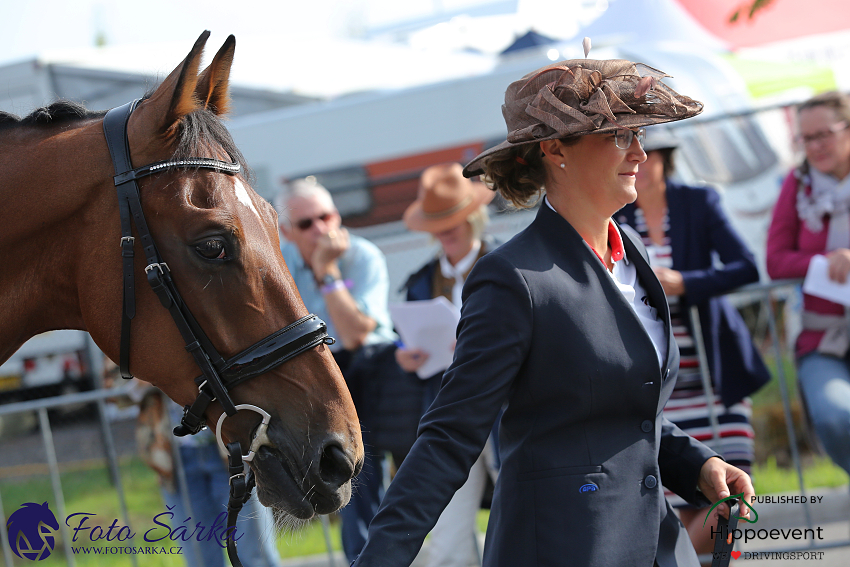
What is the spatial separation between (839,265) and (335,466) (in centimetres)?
280

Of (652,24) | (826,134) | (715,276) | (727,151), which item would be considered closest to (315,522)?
(715,276)

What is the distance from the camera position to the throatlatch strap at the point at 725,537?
1.97 meters

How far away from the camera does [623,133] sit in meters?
1.92

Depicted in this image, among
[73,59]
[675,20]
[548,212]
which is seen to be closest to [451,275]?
[548,212]

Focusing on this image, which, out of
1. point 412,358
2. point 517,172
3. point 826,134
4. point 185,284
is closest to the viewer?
point 185,284

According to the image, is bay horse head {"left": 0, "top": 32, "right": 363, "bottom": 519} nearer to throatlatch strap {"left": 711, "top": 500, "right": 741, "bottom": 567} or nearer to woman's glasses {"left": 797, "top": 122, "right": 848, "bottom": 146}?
throatlatch strap {"left": 711, "top": 500, "right": 741, "bottom": 567}

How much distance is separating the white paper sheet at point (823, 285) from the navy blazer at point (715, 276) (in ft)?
0.85

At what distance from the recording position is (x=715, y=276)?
3.59 m

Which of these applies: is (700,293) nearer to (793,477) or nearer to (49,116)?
(793,477)

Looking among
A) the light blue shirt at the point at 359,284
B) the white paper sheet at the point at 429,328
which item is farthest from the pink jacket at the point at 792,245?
the light blue shirt at the point at 359,284

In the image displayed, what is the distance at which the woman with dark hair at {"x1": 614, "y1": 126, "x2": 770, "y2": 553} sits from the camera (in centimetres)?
348

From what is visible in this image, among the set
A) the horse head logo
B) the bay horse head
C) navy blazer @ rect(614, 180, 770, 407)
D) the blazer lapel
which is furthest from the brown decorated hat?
the horse head logo

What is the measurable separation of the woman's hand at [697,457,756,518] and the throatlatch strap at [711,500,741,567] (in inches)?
0.5

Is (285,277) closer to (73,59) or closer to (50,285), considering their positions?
(50,285)
